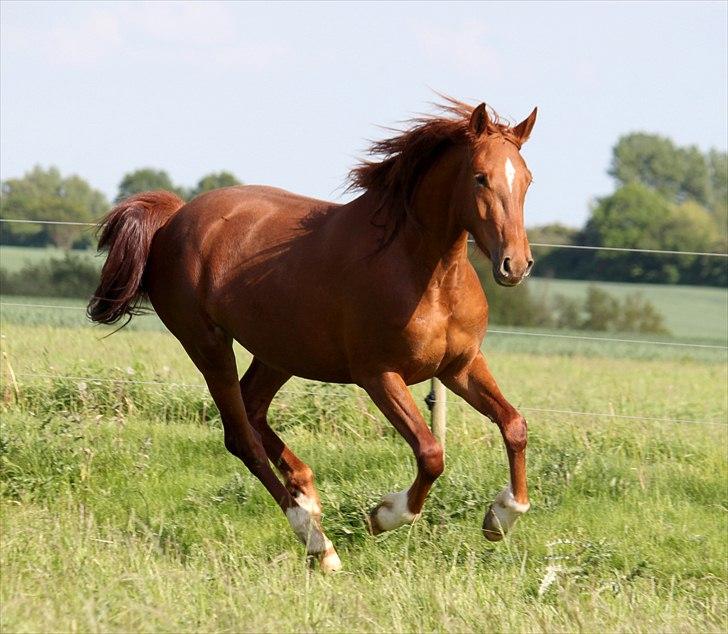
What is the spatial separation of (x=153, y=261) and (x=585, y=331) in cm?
1417

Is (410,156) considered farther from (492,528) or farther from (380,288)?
(492,528)

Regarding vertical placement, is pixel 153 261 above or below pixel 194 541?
above

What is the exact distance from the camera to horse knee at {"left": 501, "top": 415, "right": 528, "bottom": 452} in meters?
5.45

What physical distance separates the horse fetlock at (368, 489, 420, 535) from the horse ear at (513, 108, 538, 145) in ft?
5.59

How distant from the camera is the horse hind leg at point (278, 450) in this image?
5.83 meters

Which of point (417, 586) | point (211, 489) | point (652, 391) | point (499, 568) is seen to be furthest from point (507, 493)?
point (652, 391)

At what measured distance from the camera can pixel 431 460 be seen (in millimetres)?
5246

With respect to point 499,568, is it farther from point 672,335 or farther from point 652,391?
point 672,335

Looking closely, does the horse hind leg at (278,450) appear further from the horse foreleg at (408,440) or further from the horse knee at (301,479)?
the horse foreleg at (408,440)

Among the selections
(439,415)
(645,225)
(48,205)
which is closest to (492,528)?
(439,415)

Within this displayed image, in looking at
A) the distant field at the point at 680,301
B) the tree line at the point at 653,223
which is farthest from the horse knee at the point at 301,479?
the distant field at the point at 680,301

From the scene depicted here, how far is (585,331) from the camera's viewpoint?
19.9m

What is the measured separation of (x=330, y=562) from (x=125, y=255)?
2228 millimetres

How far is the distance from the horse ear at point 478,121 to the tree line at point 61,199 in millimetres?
2784
